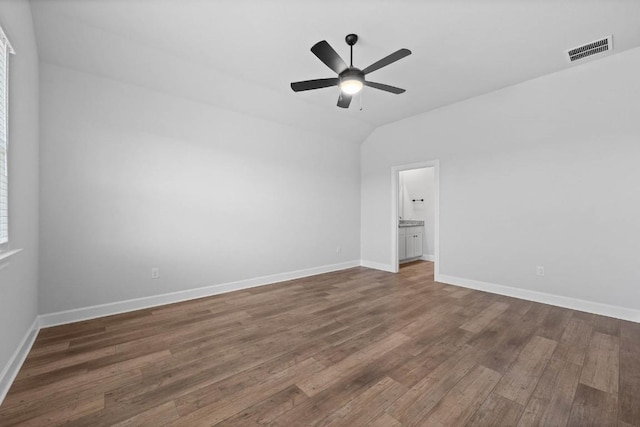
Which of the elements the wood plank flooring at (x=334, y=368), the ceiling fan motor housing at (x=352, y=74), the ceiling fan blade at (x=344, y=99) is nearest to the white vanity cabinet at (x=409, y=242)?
the wood plank flooring at (x=334, y=368)

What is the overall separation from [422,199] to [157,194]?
6209 millimetres

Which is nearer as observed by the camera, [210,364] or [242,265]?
[210,364]

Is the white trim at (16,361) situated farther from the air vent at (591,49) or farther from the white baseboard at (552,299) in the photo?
the air vent at (591,49)

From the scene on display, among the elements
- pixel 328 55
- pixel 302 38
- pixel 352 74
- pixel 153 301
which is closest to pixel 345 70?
pixel 352 74

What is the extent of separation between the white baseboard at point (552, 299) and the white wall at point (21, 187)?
16.7 feet

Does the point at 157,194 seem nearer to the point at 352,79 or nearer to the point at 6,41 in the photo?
the point at 6,41

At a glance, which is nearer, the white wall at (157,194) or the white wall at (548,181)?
the white wall at (157,194)

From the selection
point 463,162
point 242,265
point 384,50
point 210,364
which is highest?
point 384,50

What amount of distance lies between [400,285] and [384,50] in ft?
11.2

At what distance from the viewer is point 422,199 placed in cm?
711

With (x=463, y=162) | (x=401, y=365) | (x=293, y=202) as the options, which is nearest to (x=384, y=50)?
(x=463, y=162)

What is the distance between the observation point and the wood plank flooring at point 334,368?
1.56 m

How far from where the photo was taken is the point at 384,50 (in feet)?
9.41

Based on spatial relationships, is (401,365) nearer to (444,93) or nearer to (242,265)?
(242,265)
